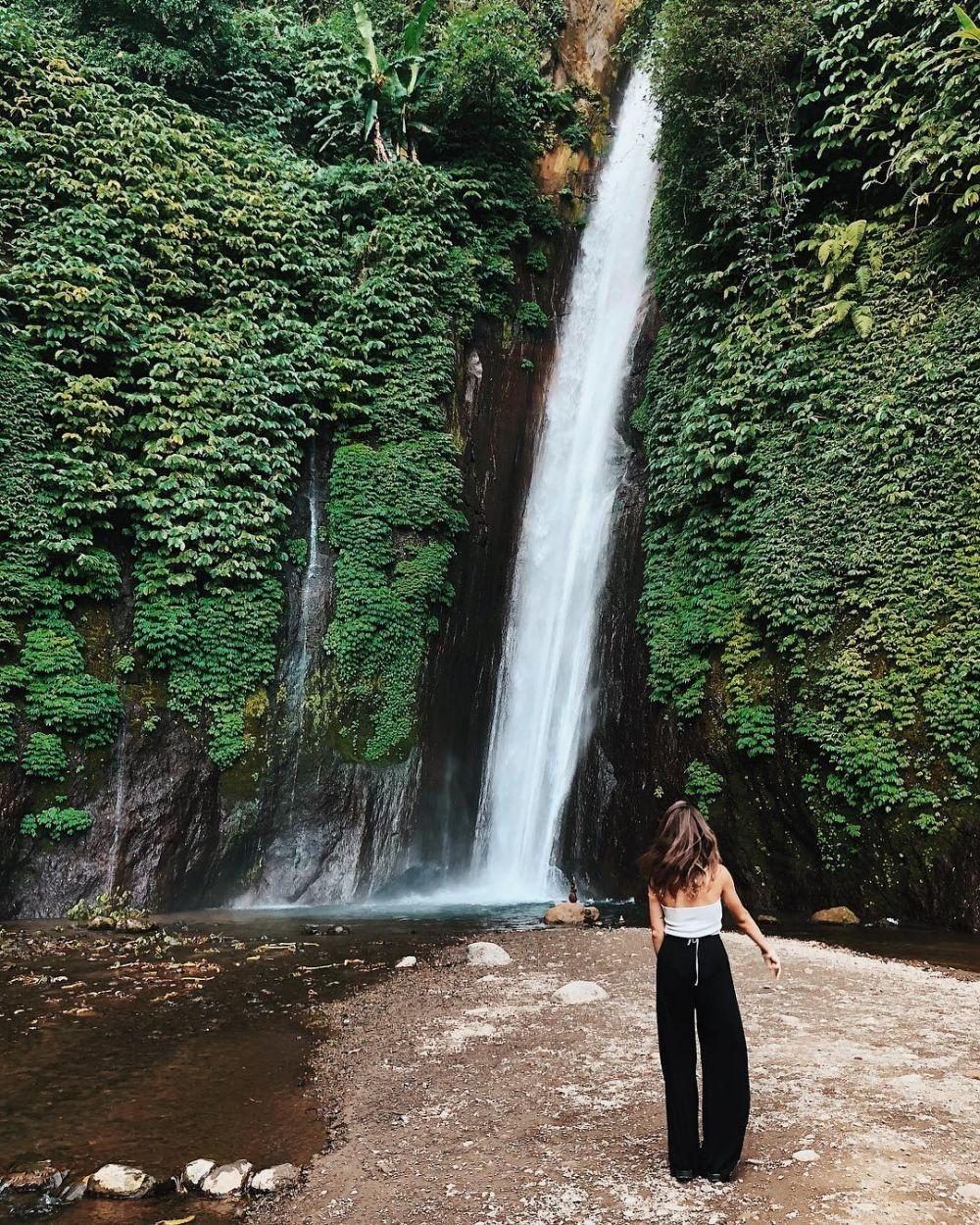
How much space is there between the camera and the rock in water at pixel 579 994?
19.4ft

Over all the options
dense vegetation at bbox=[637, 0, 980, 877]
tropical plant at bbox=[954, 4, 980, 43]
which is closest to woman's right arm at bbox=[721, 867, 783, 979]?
dense vegetation at bbox=[637, 0, 980, 877]

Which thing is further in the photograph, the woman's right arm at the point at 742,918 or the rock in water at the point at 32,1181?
the rock in water at the point at 32,1181

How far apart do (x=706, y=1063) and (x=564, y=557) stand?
12.3 metres

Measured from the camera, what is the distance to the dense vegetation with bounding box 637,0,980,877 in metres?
9.40

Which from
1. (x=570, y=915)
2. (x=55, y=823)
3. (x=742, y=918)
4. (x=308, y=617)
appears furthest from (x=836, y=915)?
(x=55, y=823)

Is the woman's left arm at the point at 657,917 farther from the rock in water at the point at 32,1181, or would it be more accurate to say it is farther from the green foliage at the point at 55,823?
the green foliage at the point at 55,823

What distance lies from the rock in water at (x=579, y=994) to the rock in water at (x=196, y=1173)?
9.90 ft

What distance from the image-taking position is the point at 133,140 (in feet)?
43.9

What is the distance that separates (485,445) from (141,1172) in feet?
44.2

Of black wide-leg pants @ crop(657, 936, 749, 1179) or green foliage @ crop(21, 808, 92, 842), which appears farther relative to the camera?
green foliage @ crop(21, 808, 92, 842)

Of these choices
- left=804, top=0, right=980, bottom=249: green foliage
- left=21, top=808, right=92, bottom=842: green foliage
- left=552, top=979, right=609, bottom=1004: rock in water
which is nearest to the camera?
left=552, top=979, right=609, bottom=1004: rock in water

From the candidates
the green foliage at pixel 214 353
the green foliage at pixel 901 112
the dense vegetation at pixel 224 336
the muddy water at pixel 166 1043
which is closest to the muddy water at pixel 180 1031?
the muddy water at pixel 166 1043

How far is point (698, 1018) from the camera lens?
126 inches

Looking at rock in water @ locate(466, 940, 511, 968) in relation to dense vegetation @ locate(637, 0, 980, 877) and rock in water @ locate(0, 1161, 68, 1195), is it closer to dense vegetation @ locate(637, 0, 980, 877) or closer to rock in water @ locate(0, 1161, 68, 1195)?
rock in water @ locate(0, 1161, 68, 1195)
